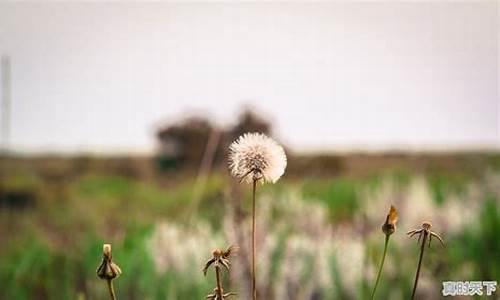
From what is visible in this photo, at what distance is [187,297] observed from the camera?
2.18 metres

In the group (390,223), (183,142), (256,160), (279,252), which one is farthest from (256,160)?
(183,142)

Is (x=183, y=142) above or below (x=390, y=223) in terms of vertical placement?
above

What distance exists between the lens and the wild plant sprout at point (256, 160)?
77cm

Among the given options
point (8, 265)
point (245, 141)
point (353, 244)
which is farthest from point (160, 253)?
point (245, 141)

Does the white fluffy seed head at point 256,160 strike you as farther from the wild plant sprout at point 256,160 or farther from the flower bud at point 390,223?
the flower bud at point 390,223

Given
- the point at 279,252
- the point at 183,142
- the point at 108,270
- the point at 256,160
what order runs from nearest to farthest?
1. the point at 108,270
2. the point at 256,160
3. the point at 279,252
4. the point at 183,142

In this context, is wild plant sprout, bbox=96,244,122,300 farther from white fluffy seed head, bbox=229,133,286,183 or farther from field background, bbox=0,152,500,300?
field background, bbox=0,152,500,300

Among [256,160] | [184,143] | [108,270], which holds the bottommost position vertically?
[108,270]

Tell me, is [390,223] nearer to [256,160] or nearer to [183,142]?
[256,160]

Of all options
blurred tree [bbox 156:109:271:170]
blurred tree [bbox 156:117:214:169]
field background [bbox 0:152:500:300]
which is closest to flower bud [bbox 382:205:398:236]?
field background [bbox 0:152:500:300]

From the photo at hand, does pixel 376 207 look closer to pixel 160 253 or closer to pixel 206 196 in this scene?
pixel 160 253

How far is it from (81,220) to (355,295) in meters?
3.06

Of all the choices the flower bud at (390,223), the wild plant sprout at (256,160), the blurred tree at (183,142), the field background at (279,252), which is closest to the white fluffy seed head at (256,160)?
the wild plant sprout at (256,160)

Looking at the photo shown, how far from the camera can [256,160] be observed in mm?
795
